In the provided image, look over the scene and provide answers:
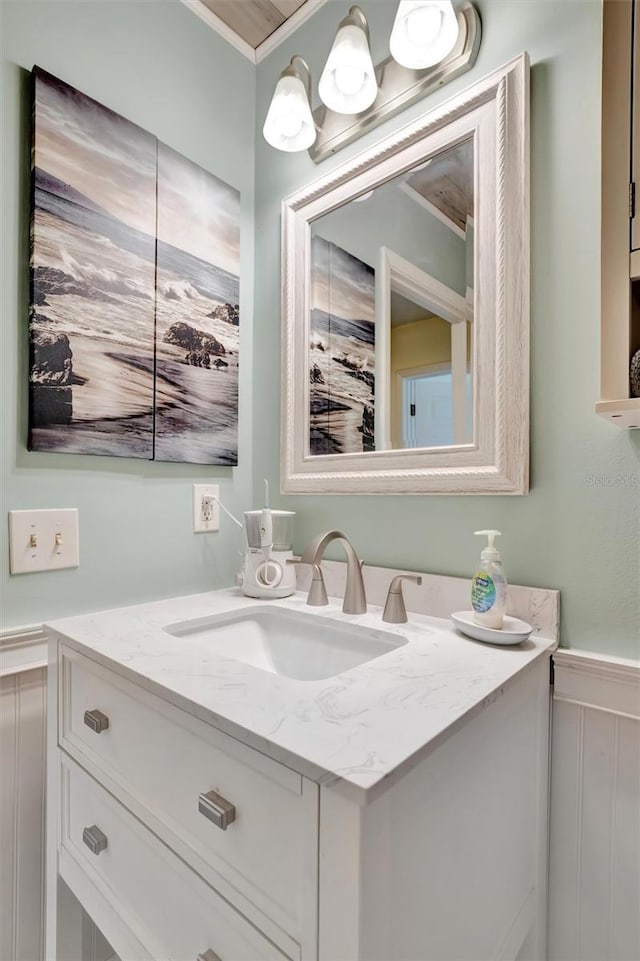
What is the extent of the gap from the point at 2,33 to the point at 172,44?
16.8 inches

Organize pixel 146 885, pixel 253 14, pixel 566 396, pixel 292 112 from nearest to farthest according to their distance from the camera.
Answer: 1. pixel 146 885
2. pixel 566 396
3. pixel 292 112
4. pixel 253 14

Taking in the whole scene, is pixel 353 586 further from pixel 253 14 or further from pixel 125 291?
pixel 253 14

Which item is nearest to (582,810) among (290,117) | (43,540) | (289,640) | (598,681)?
(598,681)

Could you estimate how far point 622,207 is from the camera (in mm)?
628

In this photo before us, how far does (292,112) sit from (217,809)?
1403 millimetres

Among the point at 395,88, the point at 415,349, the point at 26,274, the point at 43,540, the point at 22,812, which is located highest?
the point at 395,88

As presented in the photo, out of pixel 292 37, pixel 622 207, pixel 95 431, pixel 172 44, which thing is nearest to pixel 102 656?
pixel 95 431

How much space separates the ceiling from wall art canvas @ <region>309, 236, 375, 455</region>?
61cm

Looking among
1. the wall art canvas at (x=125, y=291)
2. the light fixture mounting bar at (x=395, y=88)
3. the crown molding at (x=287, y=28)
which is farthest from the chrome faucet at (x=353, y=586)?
the crown molding at (x=287, y=28)

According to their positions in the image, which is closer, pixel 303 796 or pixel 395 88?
pixel 303 796

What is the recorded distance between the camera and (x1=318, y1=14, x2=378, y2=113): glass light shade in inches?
39.2

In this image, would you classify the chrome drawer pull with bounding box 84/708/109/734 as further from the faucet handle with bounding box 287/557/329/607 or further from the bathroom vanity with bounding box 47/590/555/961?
the faucet handle with bounding box 287/557/329/607

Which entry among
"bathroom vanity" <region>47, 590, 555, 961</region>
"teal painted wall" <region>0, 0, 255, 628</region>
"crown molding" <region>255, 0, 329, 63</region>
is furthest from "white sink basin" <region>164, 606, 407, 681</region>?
"crown molding" <region>255, 0, 329, 63</region>

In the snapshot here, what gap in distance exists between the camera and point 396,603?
0.90 meters
